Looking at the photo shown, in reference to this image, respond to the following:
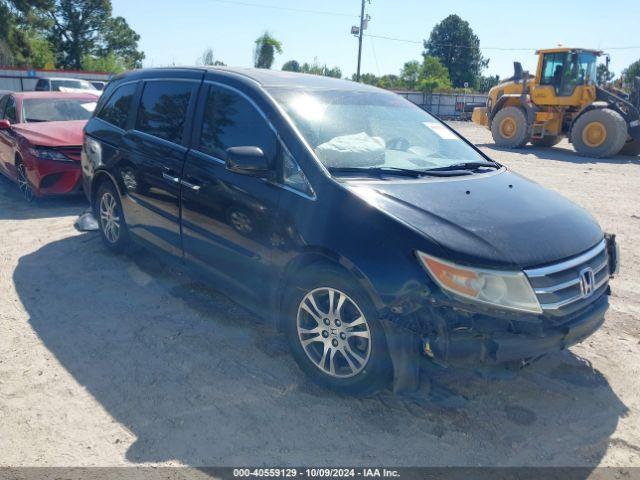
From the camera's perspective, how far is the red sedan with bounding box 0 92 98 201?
7.05 m

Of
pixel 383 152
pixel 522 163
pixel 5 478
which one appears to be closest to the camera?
pixel 5 478

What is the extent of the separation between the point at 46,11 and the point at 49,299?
169 feet

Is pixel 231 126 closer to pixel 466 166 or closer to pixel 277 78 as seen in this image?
pixel 277 78

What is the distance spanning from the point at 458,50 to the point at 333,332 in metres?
86.3

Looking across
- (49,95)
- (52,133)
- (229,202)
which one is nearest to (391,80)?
(49,95)

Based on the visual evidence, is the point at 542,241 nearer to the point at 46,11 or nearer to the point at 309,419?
the point at 309,419

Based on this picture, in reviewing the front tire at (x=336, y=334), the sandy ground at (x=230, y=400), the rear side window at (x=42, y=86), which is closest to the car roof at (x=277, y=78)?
the front tire at (x=336, y=334)

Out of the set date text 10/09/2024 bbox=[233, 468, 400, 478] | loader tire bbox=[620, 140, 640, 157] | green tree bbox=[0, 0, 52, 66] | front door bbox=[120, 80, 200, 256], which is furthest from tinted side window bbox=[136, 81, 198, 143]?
green tree bbox=[0, 0, 52, 66]

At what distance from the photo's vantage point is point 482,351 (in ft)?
8.72

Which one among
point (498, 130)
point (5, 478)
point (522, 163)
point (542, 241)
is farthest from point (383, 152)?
point (498, 130)

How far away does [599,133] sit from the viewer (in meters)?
15.4

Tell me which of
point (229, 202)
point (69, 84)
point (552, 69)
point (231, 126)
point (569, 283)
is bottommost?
point (569, 283)

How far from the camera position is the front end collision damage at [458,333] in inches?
104

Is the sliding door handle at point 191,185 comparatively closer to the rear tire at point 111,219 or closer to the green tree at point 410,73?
the rear tire at point 111,219
